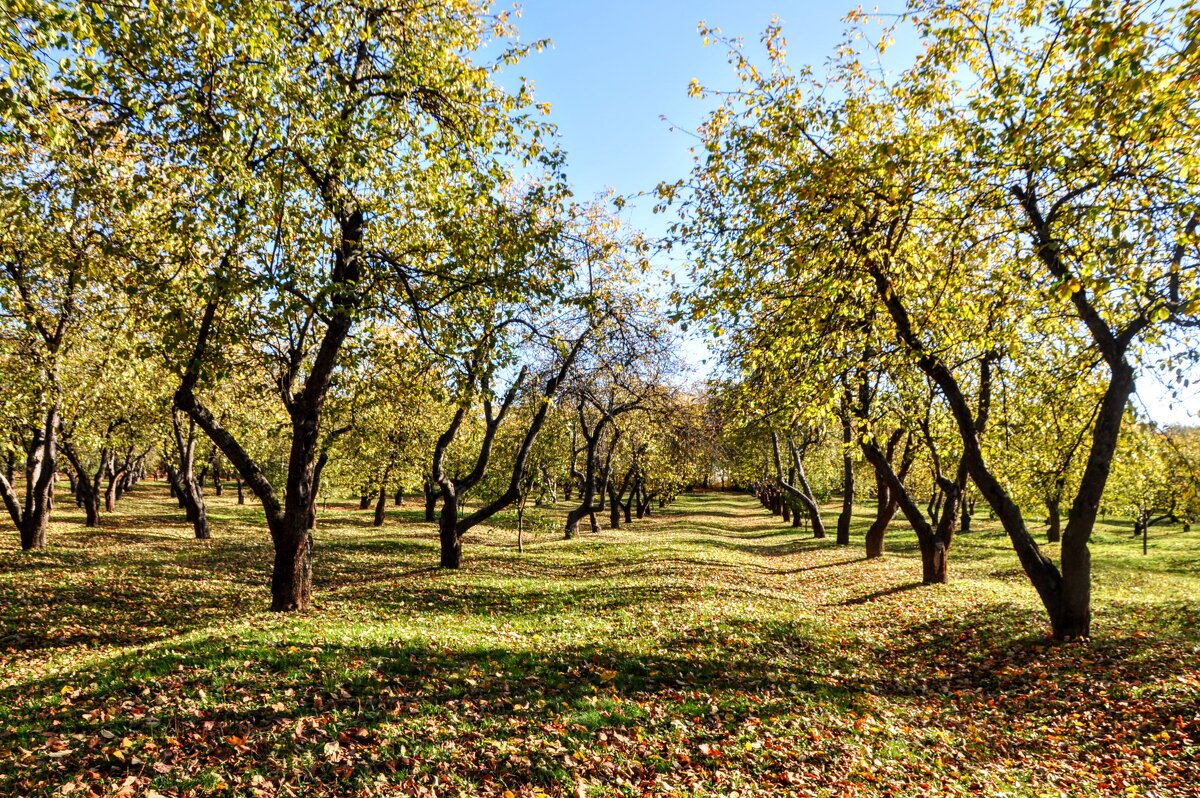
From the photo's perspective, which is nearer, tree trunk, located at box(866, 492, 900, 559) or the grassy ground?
the grassy ground

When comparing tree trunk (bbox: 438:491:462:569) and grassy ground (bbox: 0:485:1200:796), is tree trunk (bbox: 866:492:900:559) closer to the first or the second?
grassy ground (bbox: 0:485:1200:796)

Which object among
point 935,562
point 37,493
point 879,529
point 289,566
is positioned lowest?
point 935,562

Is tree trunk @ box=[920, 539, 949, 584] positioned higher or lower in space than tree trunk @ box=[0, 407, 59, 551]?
lower

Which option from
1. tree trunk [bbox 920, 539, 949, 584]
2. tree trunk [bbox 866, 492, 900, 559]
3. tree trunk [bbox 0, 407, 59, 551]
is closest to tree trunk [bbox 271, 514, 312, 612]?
tree trunk [bbox 0, 407, 59, 551]

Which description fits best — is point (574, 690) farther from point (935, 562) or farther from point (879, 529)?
point (879, 529)

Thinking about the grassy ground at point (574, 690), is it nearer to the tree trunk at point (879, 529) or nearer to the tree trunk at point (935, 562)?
the tree trunk at point (935, 562)

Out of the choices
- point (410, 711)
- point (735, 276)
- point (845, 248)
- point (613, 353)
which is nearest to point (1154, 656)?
point (845, 248)

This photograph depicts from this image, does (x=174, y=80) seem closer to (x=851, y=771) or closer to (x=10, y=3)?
(x=10, y=3)

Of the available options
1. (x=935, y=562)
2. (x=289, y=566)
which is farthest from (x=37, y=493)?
(x=935, y=562)

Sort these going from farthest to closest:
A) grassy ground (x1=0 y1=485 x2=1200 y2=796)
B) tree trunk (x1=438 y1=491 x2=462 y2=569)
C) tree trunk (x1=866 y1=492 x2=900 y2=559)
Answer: tree trunk (x1=866 y1=492 x2=900 y2=559) → tree trunk (x1=438 y1=491 x2=462 y2=569) → grassy ground (x1=0 y1=485 x2=1200 y2=796)

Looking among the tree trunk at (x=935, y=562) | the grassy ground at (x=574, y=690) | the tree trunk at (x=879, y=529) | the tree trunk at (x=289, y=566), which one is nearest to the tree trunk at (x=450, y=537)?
the grassy ground at (x=574, y=690)

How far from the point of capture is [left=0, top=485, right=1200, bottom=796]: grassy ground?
21.5 feet

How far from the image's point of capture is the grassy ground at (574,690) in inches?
258

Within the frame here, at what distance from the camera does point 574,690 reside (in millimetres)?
9117
